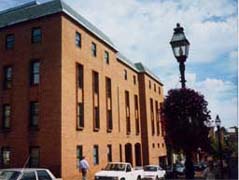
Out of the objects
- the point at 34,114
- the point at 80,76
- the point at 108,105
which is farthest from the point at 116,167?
the point at 108,105

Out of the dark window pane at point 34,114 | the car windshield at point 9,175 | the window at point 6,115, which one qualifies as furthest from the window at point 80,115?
the car windshield at point 9,175

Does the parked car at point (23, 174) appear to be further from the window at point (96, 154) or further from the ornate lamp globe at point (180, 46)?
the window at point (96, 154)

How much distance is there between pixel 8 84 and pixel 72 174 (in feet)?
30.6

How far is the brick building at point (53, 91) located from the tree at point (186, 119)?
11.8m

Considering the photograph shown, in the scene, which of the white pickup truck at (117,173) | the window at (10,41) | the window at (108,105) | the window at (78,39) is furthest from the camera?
the window at (108,105)

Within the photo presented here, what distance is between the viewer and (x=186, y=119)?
1273cm

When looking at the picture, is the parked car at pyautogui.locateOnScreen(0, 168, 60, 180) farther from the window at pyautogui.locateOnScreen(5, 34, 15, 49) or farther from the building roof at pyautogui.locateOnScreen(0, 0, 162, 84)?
the window at pyautogui.locateOnScreen(5, 34, 15, 49)

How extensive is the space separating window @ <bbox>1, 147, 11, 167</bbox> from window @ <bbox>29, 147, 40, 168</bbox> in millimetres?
2038

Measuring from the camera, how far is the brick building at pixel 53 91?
87.2 feet

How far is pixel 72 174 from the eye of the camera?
2689 centimetres

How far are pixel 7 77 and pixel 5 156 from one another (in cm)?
662

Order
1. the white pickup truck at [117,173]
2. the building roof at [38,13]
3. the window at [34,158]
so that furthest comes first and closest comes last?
the building roof at [38,13], the window at [34,158], the white pickup truck at [117,173]

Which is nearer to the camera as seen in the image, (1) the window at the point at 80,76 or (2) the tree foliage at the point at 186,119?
(2) the tree foliage at the point at 186,119

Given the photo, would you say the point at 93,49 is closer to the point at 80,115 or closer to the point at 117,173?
the point at 80,115
